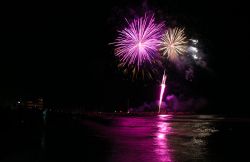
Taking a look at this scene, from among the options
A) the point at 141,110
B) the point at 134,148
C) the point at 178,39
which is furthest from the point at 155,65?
the point at 134,148

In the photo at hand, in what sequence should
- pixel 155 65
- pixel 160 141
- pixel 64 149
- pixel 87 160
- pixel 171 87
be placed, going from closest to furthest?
pixel 87 160
pixel 64 149
pixel 160 141
pixel 155 65
pixel 171 87

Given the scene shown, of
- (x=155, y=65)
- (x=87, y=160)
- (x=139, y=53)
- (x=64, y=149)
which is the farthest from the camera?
(x=155, y=65)

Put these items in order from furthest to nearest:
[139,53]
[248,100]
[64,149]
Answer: [248,100], [139,53], [64,149]

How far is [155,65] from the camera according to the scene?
43031 mm

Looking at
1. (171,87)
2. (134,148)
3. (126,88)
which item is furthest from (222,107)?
(134,148)

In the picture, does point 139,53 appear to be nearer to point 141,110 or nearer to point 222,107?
point 141,110

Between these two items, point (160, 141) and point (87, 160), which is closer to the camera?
point (87, 160)

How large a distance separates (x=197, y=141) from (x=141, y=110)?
33.9 m

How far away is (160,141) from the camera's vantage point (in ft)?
57.5

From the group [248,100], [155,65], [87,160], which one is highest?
[155,65]

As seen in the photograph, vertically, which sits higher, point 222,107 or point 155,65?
point 155,65

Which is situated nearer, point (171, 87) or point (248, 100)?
point (248, 100)

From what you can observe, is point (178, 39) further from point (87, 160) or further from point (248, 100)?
point (87, 160)

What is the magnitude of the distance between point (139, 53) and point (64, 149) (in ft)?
75.1
